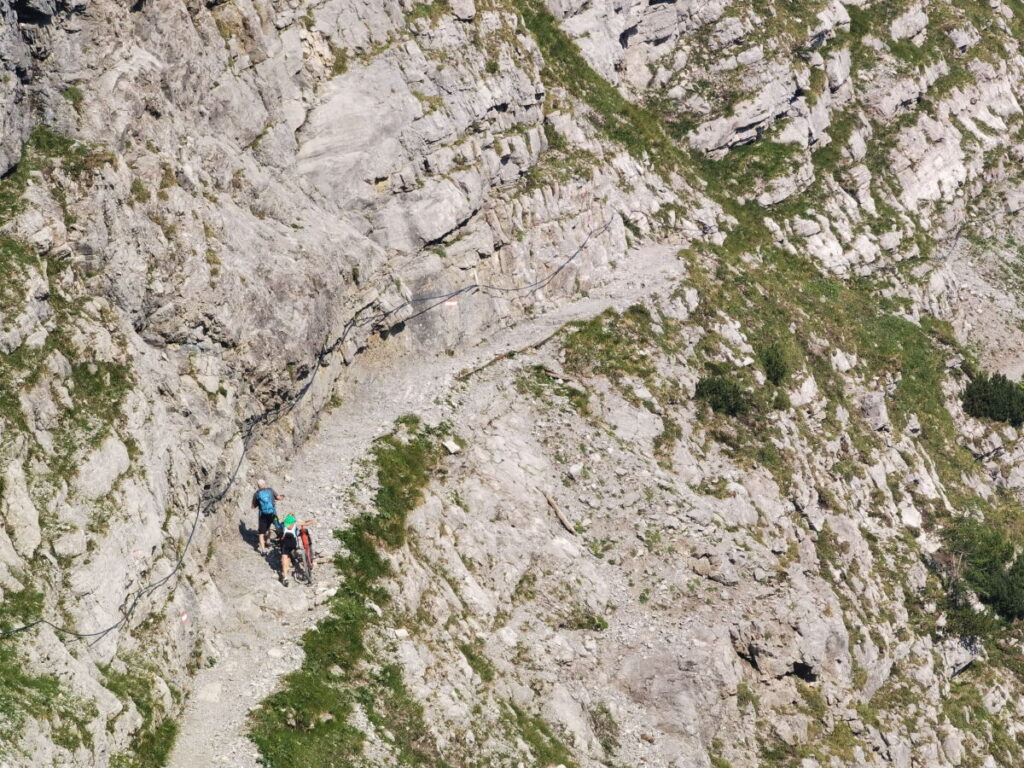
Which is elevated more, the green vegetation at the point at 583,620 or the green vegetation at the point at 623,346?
the green vegetation at the point at 623,346

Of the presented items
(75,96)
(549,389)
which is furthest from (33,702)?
(549,389)

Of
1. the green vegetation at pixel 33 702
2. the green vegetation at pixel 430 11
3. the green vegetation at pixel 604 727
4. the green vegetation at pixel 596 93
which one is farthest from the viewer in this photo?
the green vegetation at pixel 596 93

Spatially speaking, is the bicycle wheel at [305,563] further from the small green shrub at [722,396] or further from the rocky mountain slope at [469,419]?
→ the small green shrub at [722,396]

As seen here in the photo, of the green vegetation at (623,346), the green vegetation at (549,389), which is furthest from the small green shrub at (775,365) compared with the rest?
the green vegetation at (549,389)

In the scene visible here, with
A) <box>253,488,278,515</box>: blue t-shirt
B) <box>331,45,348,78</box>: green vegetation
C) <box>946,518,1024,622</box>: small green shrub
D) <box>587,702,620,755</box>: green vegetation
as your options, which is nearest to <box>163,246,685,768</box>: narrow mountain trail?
<box>253,488,278,515</box>: blue t-shirt

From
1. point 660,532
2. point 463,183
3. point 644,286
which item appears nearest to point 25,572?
point 660,532

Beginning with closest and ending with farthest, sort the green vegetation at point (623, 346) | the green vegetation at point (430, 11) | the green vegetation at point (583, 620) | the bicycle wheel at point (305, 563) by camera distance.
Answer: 1. the bicycle wheel at point (305, 563)
2. the green vegetation at point (583, 620)
3. the green vegetation at point (623, 346)
4. the green vegetation at point (430, 11)

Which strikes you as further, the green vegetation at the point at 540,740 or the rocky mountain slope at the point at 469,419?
the green vegetation at the point at 540,740
